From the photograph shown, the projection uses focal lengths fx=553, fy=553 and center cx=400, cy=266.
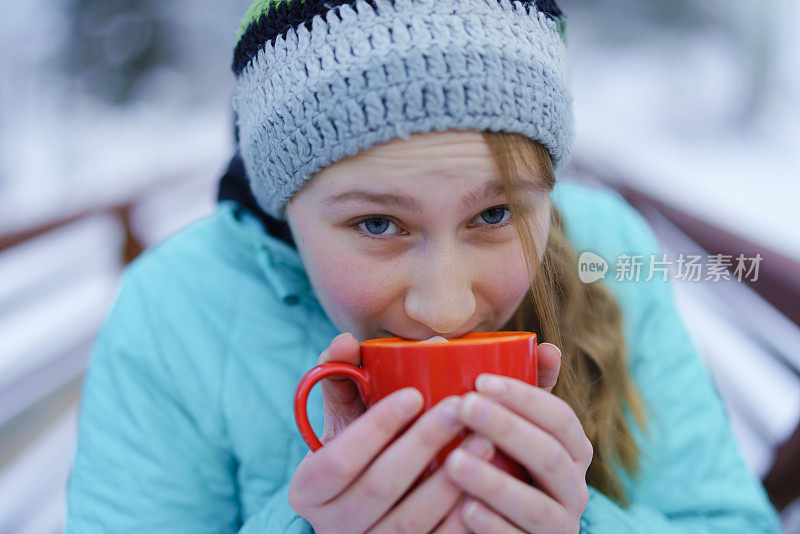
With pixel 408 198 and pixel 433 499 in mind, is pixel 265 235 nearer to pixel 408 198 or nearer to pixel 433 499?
pixel 408 198

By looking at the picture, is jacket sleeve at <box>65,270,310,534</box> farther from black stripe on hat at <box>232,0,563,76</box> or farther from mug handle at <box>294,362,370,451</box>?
black stripe on hat at <box>232,0,563,76</box>

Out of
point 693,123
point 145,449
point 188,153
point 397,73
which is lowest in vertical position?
point 693,123

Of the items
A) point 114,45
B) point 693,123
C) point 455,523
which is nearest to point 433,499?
point 455,523

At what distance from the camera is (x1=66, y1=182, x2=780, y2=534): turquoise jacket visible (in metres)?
0.94

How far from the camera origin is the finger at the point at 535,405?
559 millimetres

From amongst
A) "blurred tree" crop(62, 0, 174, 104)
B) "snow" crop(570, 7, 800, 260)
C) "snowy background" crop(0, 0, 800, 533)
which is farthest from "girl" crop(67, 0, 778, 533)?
"blurred tree" crop(62, 0, 174, 104)

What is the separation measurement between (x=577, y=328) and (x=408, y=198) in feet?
1.61

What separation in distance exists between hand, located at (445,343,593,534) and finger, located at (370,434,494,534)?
0.04ft

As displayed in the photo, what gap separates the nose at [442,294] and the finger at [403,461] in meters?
0.14

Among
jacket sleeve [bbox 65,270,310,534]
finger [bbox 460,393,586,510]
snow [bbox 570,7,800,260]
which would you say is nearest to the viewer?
finger [bbox 460,393,586,510]

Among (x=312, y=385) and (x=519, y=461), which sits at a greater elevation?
(x=312, y=385)

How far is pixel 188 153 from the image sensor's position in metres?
10.8

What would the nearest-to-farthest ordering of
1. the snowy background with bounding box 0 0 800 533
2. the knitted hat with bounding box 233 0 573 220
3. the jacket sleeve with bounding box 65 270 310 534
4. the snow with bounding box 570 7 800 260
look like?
the knitted hat with bounding box 233 0 573 220 < the jacket sleeve with bounding box 65 270 310 534 < the snowy background with bounding box 0 0 800 533 < the snow with bounding box 570 7 800 260

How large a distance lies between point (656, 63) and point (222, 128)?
9.86 meters
